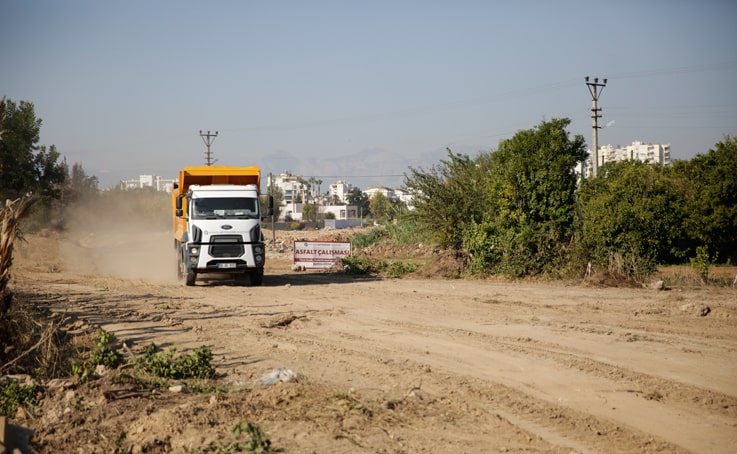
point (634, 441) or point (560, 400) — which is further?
point (560, 400)

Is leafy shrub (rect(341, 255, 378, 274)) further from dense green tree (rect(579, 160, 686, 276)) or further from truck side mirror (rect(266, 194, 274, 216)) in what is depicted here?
dense green tree (rect(579, 160, 686, 276))

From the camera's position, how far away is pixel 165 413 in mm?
7672

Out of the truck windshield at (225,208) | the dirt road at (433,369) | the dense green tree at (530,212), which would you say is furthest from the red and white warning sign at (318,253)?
the dirt road at (433,369)

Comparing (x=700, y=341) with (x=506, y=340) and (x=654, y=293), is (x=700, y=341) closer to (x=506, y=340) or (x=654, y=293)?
(x=506, y=340)

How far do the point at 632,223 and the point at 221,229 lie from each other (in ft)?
41.9

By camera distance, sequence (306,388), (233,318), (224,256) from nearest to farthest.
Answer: (306,388)
(233,318)
(224,256)

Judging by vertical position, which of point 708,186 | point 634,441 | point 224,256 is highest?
point 708,186

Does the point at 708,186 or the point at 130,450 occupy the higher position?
the point at 708,186

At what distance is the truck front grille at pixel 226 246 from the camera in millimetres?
22422

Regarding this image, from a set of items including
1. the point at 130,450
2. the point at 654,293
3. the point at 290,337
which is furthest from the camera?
the point at 654,293

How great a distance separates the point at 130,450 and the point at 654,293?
16.2 m

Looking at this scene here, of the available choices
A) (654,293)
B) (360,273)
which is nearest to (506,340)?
(654,293)

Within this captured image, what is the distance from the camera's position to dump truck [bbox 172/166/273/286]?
22375 millimetres

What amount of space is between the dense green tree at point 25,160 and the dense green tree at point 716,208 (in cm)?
3067
